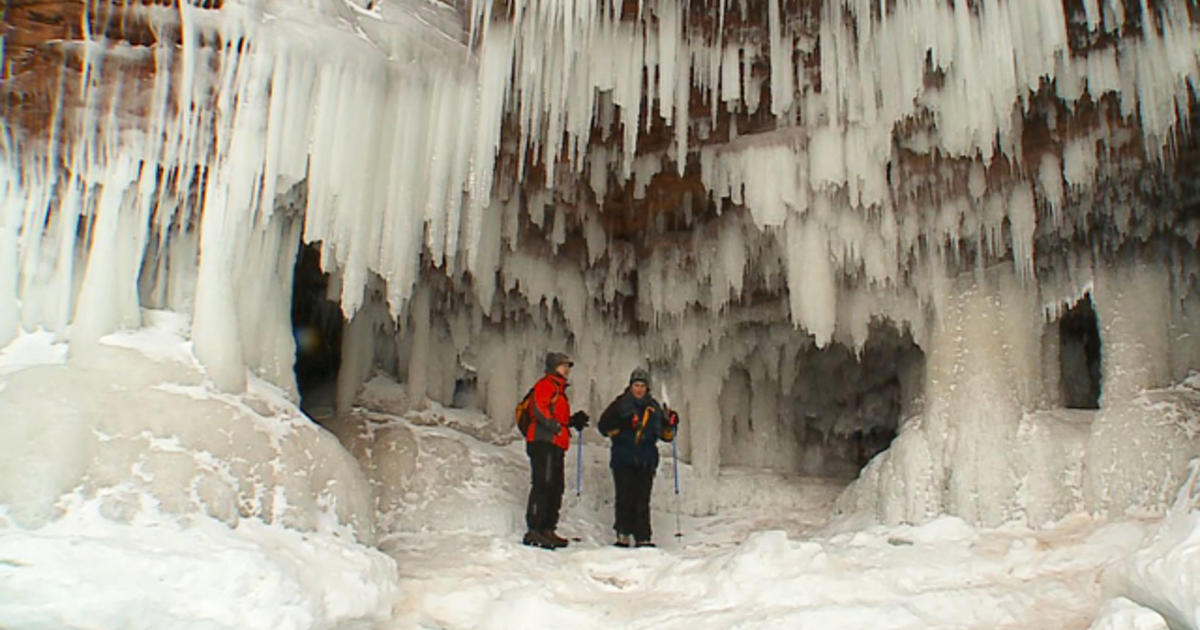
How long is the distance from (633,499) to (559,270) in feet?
9.86

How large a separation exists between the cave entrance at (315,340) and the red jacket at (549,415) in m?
3.24

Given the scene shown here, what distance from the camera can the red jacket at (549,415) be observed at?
8.07m

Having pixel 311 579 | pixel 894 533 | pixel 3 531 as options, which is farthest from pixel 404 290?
pixel 894 533

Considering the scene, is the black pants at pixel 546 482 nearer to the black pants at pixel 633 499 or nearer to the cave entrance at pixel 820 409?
the black pants at pixel 633 499

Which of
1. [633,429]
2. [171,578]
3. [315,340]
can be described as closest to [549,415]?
[633,429]

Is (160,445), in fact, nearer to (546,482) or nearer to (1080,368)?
(546,482)

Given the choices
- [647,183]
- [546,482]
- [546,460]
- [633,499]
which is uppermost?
[647,183]

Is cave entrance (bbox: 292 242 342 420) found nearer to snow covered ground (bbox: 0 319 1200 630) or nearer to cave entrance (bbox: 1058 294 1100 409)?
snow covered ground (bbox: 0 319 1200 630)

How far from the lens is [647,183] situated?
887 centimetres

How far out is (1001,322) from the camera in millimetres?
9188

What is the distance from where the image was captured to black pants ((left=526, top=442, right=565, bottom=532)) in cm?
805

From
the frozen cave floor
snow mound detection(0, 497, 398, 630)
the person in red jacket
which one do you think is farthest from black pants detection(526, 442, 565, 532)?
snow mound detection(0, 497, 398, 630)

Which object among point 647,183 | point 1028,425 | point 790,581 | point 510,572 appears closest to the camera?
point 790,581

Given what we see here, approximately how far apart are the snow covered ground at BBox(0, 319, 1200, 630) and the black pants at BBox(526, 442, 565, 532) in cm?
40
